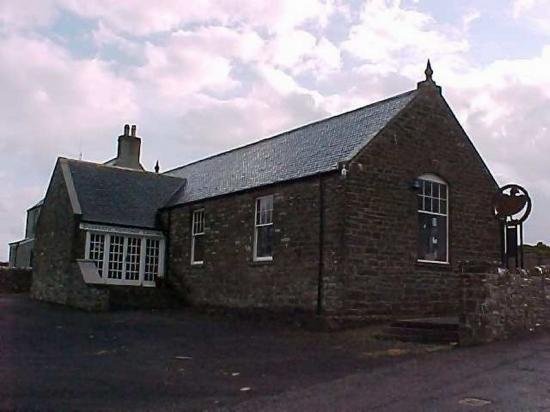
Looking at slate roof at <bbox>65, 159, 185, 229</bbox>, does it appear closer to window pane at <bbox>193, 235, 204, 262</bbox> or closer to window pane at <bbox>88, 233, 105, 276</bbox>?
window pane at <bbox>88, 233, 105, 276</bbox>

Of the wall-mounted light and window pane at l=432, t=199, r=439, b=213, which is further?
window pane at l=432, t=199, r=439, b=213

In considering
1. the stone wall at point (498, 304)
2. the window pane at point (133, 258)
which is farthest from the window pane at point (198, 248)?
the stone wall at point (498, 304)

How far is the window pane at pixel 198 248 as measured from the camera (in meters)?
25.2

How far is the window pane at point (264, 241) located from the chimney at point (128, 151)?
2005 centimetres

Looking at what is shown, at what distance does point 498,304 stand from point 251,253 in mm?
9014

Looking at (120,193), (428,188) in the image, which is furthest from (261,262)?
(120,193)

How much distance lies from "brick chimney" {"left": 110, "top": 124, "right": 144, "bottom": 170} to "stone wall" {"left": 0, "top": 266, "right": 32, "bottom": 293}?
367 inches

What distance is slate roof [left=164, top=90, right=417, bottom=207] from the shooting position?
20.4 metres

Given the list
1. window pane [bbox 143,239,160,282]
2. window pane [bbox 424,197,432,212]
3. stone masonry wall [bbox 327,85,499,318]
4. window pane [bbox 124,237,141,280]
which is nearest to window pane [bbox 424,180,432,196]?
window pane [bbox 424,197,432,212]

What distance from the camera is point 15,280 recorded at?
3319 centimetres

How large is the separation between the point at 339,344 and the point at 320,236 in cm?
429

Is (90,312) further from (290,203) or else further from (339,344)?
(339,344)

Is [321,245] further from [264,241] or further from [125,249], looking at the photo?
[125,249]

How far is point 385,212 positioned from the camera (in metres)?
19.5
